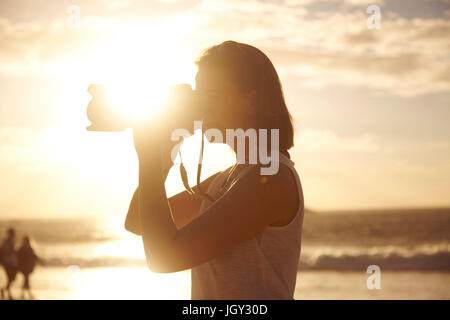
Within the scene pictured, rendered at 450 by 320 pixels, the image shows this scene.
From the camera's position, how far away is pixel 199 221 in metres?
1.62

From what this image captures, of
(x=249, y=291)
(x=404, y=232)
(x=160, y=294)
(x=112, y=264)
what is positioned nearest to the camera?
(x=249, y=291)

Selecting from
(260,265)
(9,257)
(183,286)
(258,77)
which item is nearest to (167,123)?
(258,77)

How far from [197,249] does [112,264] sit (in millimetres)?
22545

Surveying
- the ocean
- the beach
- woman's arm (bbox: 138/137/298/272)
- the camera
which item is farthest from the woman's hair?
the ocean

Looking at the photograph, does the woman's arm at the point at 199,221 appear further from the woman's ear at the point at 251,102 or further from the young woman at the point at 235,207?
the woman's ear at the point at 251,102

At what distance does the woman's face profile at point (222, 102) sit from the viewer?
5.94 ft

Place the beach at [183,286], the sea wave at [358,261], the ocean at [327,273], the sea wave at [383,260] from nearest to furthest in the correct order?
the beach at [183,286], the ocean at [327,273], the sea wave at [383,260], the sea wave at [358,261]

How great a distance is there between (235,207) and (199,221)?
10 cm

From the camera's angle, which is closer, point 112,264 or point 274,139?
point 274,139

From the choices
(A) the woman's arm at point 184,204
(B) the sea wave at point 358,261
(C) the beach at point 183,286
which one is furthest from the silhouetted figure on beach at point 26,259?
(A) the woman's arm at point 184,204

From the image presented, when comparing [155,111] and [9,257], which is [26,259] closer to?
[9,257]
